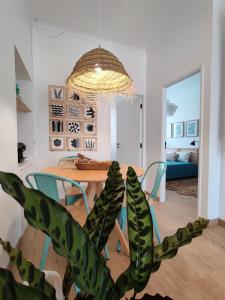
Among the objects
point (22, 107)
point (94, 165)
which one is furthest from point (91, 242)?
point (22, 107)

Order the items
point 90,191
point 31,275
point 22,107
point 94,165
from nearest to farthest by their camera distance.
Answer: point 31,275 → point 94,165 → point 90,191 → point 22,107

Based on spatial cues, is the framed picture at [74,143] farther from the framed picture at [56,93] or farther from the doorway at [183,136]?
the doorway at [183,136]

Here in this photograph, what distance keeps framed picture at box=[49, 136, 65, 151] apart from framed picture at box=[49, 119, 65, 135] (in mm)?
98

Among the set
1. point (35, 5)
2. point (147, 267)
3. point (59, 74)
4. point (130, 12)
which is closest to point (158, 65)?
point (130, 12)

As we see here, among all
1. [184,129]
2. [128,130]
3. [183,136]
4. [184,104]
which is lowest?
[183,136]

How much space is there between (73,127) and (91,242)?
294 cm

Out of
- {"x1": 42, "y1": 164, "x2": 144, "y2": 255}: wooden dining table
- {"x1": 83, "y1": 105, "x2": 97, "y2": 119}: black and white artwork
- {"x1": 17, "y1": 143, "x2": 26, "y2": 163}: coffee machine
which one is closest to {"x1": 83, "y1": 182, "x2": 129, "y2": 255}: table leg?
{"x1": 42, "y1": 164, "x2": 144, "y2": 255}: wooden dining table

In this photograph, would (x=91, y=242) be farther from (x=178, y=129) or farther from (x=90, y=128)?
(x=178, y=129)

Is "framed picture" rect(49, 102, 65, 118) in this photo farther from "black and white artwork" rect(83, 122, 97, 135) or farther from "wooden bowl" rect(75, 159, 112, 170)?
"wooden bowl" rect(75, 159, 112, 170)

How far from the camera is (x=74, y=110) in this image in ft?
10.5

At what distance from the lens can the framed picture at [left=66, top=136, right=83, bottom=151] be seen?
316 centimetres

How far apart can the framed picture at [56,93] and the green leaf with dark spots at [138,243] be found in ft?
9.49

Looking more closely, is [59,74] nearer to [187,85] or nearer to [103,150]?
[103,150]

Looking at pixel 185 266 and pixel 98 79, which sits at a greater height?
pixel 98 79
